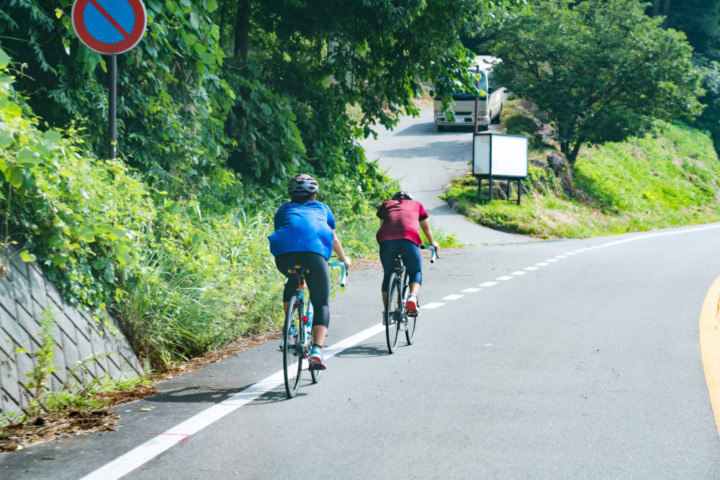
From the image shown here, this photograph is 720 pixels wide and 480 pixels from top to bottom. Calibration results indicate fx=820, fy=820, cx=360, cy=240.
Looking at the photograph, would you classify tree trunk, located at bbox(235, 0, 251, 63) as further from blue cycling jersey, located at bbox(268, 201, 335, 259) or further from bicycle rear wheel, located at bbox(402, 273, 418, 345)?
blue cycling jersey, located at bbox(268, 201, 335, 259)

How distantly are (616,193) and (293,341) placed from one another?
3180 centimetres

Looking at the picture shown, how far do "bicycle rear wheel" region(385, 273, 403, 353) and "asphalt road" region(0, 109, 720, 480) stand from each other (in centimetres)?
16

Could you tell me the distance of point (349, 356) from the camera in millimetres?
7793

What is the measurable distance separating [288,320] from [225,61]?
30.6 feet

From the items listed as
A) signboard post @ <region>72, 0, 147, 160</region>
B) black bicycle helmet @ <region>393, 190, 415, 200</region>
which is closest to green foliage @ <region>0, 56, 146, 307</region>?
signboard post @ <region>72, 0, 147, 160</region>

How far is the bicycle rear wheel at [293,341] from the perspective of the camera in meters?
6.14

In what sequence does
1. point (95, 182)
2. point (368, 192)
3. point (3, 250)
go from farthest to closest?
point (368, 192)
point (95, 182)
point (3, 250)

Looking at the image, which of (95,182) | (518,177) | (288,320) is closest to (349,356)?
(288,320)

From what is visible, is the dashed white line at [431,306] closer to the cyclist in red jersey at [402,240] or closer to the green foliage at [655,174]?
the cyclist in red jersey at [402,240]

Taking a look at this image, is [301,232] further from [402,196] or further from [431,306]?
[431,306]

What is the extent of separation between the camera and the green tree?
32219mm

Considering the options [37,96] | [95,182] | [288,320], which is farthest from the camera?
[37,96]

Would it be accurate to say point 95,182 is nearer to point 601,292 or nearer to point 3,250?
point 3,250

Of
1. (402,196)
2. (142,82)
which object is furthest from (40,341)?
(142,82)
